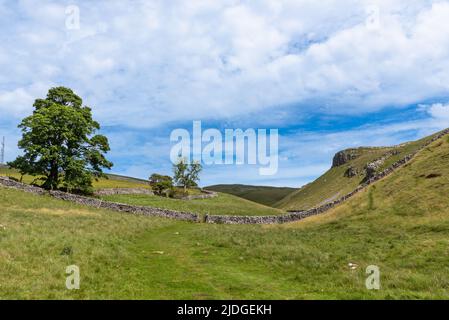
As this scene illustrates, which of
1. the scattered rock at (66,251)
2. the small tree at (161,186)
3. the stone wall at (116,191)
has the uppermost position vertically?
the small tree at (161,186)

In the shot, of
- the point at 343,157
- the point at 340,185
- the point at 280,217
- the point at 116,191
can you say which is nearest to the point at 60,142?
the point at 116,191

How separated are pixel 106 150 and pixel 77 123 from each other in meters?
6.95

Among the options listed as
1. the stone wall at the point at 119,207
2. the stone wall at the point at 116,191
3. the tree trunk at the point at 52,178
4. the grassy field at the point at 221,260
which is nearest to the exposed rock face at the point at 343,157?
the stone wall at the point at 116,191

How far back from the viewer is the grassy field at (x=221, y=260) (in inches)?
518

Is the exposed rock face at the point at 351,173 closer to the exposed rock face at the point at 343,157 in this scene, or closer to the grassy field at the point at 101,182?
the exposed rock face at the point at 343,157

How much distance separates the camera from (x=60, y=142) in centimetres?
5197

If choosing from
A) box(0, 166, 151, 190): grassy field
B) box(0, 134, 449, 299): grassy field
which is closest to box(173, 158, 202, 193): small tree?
box(0, 166, 151, 190): grassy field

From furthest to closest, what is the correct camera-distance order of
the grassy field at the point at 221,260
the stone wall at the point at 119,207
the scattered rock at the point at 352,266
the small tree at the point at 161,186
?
the small tree at the point at 161,186 → the stone wall at the point at 119,207 → the scattered rock at the point at 352,266 → the grassy field at the point at 221,260

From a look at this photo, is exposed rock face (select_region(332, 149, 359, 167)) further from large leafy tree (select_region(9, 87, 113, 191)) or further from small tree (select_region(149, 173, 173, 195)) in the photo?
large leafy tree (select_region(9, 87, 113, 191))

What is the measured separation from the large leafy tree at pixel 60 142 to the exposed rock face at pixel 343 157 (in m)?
Answer: 138

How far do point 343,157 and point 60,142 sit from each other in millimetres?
147808

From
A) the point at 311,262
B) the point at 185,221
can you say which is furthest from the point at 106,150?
the point at 311,262
